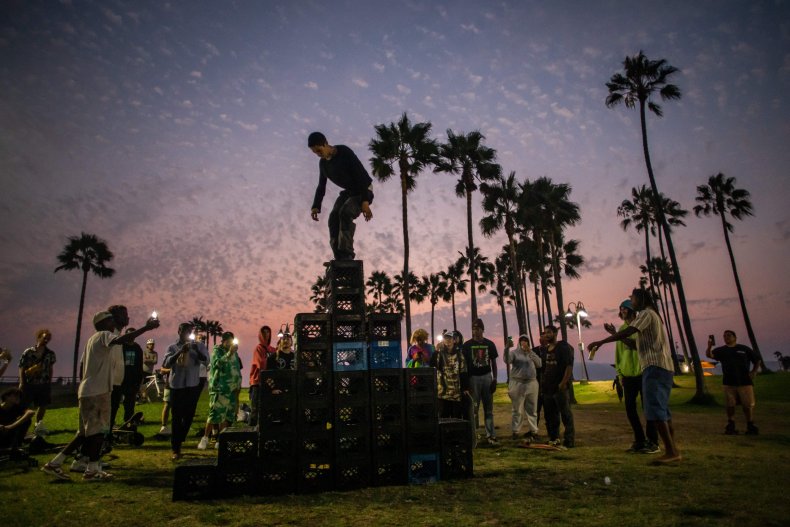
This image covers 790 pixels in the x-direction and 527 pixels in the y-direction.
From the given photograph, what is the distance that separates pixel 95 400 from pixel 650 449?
329 inches

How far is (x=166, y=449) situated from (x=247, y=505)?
15.4 ft

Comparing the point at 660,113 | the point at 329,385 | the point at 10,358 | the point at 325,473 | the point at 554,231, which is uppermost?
the point at 660,113

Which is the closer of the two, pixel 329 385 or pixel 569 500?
pixel 569 500

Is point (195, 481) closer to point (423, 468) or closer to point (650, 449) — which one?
point (423, 468)

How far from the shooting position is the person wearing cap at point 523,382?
9.13 meters

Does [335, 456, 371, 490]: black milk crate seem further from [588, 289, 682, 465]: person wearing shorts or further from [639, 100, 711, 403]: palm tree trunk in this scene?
[639, 100, 711, 403]: palm tree trunk

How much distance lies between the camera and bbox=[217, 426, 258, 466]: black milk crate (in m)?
4.84

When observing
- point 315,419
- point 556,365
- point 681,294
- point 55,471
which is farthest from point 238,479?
point 681,294

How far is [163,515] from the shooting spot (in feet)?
13.5

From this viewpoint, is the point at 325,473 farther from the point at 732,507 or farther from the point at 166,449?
the point at 166,449

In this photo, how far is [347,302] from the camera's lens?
18.7ft

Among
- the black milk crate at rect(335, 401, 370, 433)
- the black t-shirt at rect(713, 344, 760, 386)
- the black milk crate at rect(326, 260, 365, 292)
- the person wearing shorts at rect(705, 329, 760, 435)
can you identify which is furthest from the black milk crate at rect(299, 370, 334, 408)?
the black t-shirt at rect(713, 344, 760, 386)

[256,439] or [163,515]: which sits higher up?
[256,439]

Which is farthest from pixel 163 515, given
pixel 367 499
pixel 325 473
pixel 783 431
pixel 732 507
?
pixel 783 431
